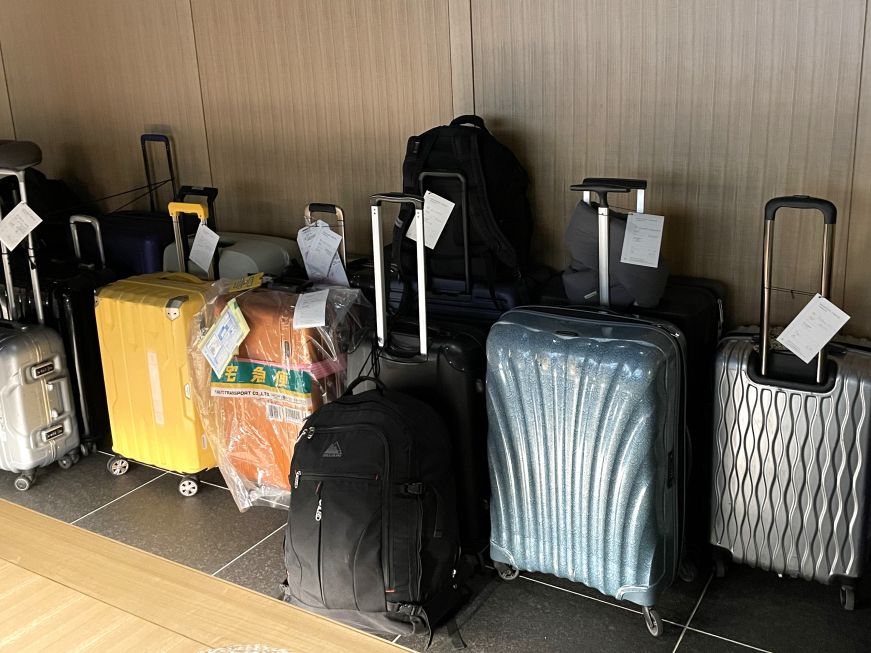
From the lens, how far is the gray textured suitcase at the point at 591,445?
6.82ft

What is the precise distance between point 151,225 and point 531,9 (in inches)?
63.2

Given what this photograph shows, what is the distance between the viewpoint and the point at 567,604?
2312mm

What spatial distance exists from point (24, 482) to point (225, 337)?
98 centimetres

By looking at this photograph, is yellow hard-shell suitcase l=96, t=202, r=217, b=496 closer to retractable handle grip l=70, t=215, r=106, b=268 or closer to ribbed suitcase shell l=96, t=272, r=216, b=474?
ribbed suitcase shell l=96, t=272, r=216, b=474

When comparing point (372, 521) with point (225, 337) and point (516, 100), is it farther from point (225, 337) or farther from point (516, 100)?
point (516, 100)

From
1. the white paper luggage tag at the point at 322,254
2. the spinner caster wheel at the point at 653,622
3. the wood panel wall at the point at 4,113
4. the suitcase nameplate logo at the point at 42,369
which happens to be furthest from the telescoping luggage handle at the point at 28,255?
the spinner caster wheel at the point at 653,622

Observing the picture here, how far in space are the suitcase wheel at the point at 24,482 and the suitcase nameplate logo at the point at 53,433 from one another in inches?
5.3

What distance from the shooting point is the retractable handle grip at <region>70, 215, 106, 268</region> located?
330 cm

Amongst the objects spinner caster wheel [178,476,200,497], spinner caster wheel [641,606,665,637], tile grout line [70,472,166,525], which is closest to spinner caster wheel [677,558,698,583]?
spinner caster wheel [641,606,665,637]

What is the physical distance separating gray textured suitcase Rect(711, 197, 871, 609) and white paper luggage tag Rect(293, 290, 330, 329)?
3.42 feet

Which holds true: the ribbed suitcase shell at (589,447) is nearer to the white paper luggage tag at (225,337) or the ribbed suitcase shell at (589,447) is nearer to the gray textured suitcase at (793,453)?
the gray textured suitcase at (793,453)

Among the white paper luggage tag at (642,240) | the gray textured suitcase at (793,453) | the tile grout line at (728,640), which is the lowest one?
the tile grout line at (728,640)

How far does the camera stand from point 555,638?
219cm

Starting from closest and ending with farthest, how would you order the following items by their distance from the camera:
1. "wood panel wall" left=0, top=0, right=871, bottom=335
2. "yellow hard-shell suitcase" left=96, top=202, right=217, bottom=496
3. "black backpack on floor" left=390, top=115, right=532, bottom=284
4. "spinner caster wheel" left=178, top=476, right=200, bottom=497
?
"wood panel wall" left=0, top=0, right=871, bottom=335 < "black backpack on floor" left=390, top=115, right=532, bottom=284 < "yellow hard-shell suitcase" left=96, top=202, right=217, bottom=496 < "spinner caster wheel" left=178, top=476, right=200, bottom=497
